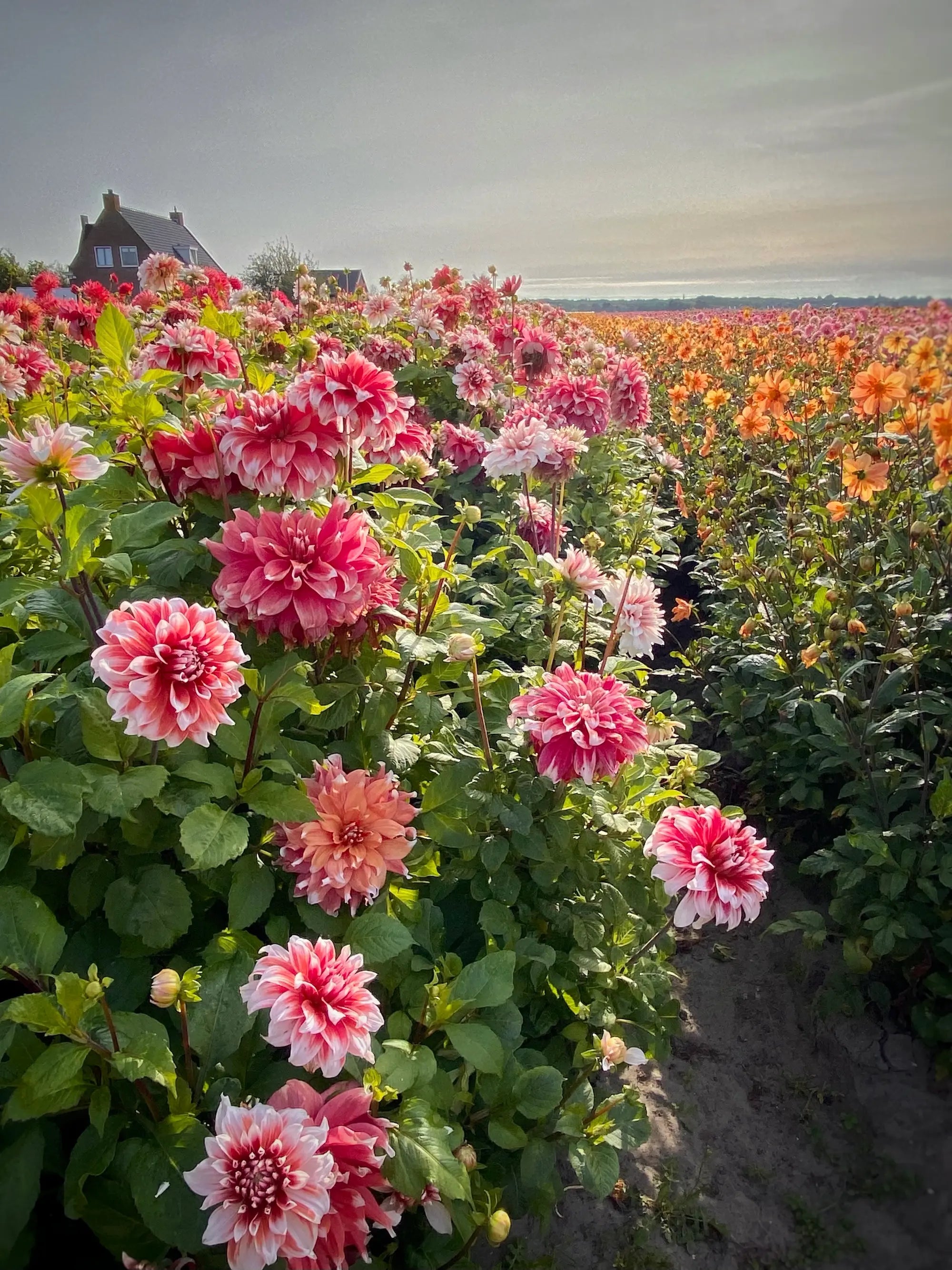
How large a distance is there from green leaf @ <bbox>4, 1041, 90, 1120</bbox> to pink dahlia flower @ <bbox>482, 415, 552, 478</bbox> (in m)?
1.41

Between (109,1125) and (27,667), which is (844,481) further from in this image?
(109,1125)

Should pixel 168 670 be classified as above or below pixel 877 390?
below

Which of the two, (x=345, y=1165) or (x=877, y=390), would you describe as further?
(x=877, y=390)

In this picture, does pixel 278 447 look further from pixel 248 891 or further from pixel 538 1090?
pixel 538 1090

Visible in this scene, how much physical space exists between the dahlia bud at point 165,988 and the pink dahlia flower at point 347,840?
23 centimetres

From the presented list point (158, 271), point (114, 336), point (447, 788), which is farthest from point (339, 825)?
point (158, 271)

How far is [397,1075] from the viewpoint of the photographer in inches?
37.9

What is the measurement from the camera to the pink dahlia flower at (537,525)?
220cm

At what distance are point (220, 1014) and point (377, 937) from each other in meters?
0.21

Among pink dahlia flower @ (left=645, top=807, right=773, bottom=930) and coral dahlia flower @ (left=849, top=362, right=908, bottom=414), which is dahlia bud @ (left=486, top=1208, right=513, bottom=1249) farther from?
coral dahlia flower @ (left=849, top=362, right=908, bottom=414)

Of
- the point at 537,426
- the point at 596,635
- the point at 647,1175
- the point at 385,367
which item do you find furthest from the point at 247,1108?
the point at 385,367

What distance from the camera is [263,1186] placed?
2.42ft

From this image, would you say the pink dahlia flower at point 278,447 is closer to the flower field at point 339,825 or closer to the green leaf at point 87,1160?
the flower field at point 339,825

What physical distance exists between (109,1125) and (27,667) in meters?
0.64
